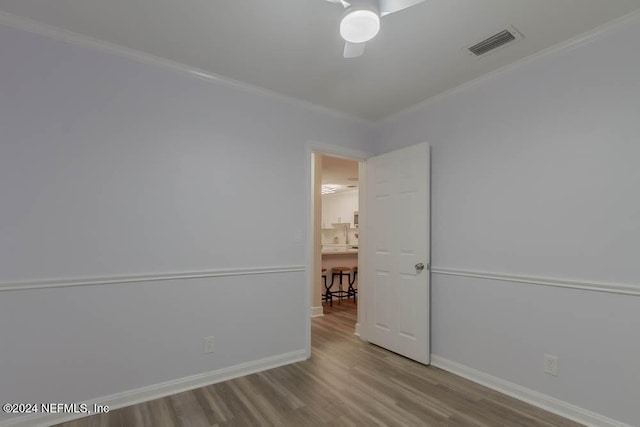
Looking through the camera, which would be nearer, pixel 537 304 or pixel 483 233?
pixel 537 304

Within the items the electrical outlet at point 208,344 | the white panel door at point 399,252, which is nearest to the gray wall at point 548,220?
the white panel door at point 399,252

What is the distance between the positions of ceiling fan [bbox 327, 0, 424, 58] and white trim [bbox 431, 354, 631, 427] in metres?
2.80

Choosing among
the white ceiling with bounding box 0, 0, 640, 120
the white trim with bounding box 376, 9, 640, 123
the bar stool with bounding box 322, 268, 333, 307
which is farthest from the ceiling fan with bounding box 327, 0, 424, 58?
the bar stool with bounding box 322, 268, 333, 307

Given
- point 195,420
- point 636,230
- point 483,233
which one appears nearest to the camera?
point 636,230

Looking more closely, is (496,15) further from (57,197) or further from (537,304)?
(57,197)

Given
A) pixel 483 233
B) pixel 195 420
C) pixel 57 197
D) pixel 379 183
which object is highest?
pixel 379 183

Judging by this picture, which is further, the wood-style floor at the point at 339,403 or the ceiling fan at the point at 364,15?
the wood-style floor at the point at 339,403

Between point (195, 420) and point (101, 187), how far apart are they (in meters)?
1.82

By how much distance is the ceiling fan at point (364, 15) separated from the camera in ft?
5.07

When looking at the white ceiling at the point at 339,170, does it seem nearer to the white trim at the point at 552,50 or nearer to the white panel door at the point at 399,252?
the white panel door at the point at 399,252

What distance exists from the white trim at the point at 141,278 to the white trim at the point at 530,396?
1734 mm

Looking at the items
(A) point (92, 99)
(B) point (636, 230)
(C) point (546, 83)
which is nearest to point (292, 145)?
(A) point (92, 99)

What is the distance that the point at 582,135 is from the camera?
2.21m

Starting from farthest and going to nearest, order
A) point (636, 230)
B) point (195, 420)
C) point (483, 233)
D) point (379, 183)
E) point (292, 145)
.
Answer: point (379, 183) < point (292, 145) < point (483, 233) < point (195, 420) < point (636, 230)
